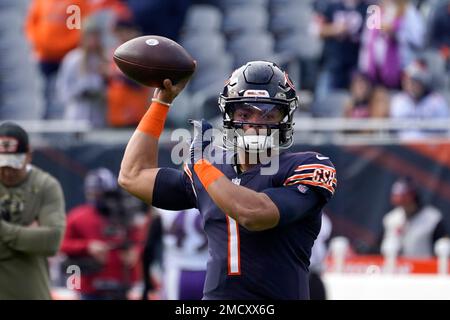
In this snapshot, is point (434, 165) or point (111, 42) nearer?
point (434, 165)

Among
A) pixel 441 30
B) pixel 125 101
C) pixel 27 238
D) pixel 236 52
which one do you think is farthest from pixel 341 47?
pixel 27 238

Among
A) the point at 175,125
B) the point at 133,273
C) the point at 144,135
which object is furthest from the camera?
the point at 175,125

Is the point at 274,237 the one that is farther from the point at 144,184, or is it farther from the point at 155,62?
the point at 155,62

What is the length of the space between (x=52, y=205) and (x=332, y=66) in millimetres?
5566

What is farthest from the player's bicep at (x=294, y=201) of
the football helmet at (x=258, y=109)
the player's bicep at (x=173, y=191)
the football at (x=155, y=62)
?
the football at (x=155, y=62)

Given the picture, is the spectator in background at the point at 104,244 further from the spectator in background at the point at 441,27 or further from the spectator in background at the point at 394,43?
the spectator in background at the point at 441,27

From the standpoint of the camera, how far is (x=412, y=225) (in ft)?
30.3

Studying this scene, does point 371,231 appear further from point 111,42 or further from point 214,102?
point 111,42

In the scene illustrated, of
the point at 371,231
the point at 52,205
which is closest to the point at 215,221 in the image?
the point at 52,205

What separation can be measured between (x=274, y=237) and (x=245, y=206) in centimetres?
20

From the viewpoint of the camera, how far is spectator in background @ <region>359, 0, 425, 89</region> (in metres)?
10.6

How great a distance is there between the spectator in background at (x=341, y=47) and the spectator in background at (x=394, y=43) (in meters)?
0.26

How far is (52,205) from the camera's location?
602 centimetres

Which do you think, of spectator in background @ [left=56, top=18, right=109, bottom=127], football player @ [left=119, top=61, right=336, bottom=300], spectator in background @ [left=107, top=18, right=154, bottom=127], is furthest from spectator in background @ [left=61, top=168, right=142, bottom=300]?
football player @ [left=119, top=61, right=336, bottom=300]
